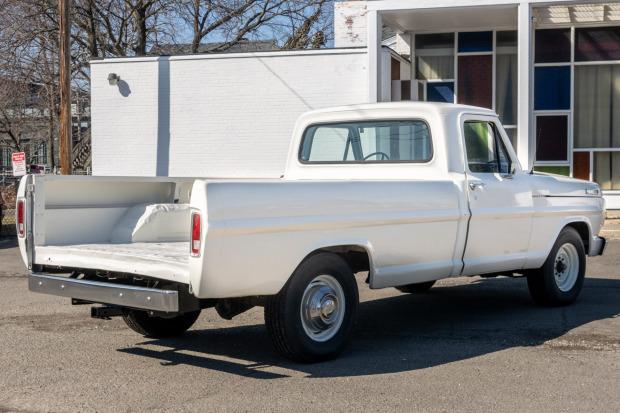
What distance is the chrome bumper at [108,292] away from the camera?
19.0 ft

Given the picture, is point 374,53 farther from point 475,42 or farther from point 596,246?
point 596,246

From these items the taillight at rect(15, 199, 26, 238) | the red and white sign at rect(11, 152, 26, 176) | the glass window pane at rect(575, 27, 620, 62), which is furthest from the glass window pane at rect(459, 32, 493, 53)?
the taillight at rect(15, 199, 26, 238)

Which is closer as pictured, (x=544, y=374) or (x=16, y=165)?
(x=544, y=374)

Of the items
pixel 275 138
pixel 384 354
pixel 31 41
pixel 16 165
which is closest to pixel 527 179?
pixel 384 354

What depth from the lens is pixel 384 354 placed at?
688 cm

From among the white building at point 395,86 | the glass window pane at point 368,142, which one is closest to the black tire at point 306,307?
the glass window pane at point 368,142

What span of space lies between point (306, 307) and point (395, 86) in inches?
574

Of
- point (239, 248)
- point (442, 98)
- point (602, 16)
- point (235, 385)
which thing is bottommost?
point (235, 385)

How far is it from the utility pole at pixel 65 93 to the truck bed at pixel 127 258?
1369 centimetres

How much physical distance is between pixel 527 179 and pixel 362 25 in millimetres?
13644

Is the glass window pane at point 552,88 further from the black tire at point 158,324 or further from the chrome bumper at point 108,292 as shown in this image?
the chrome bumper at point 108,292

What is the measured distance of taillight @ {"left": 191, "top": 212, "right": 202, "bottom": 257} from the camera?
563cm

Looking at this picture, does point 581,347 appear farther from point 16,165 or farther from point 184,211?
point 16,165

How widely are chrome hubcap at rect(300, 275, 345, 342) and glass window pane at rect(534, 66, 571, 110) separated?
15.3 meters
